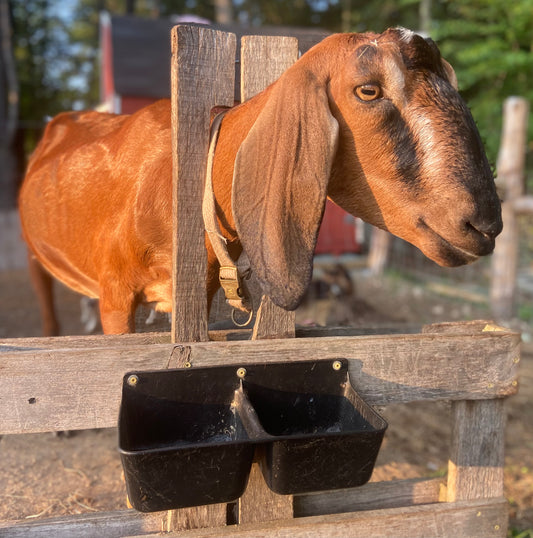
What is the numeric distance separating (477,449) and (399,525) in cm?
40

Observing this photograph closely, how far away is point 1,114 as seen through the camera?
13.3 m

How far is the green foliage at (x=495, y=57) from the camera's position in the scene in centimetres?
1249

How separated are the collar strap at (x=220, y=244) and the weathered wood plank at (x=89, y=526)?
0.78 metres

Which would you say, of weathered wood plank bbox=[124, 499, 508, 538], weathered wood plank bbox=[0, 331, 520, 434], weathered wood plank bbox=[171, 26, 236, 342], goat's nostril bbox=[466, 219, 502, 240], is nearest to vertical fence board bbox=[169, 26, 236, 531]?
weathered wood plank bbox=[171, 26, 236, 342]

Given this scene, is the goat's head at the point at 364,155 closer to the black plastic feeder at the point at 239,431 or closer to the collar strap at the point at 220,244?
the collar strap at the point at 220,244

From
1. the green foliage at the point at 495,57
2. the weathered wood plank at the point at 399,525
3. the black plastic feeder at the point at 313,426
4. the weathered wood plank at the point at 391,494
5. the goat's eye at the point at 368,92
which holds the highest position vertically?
the green foliage at the point at 495,57

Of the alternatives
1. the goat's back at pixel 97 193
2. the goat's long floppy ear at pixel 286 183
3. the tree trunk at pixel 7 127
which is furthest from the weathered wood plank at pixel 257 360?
the tree trunk at pixel 7 127

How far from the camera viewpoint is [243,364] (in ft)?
5.59

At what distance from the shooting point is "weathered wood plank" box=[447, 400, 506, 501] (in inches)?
79.9

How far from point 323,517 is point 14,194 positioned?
44.3ft

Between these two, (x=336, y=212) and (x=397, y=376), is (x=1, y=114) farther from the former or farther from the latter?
(x=397, y=376)

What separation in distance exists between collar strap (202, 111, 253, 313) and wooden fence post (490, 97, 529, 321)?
6116 mm

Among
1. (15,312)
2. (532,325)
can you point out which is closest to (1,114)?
(15,312)

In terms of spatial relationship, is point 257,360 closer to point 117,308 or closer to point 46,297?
point 117,308
